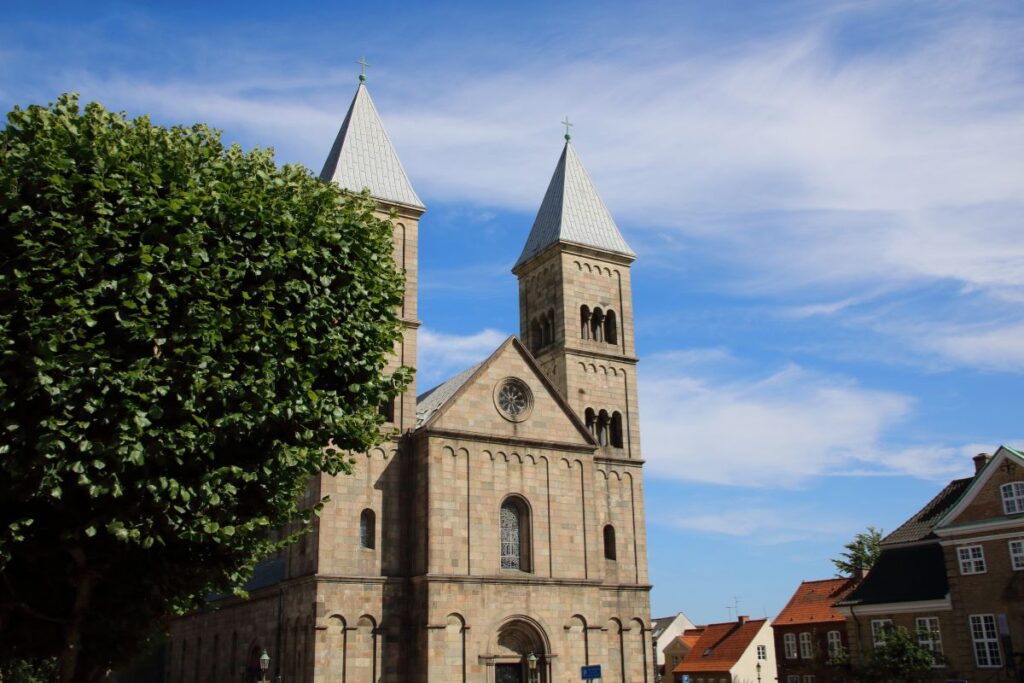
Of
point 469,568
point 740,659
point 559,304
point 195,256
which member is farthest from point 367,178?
point 740,659

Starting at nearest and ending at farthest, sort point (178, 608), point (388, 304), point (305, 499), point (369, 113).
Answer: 1. point (178, 608)
2. point (388, 304)
3. point (305, 499)
4. point (369, 113)

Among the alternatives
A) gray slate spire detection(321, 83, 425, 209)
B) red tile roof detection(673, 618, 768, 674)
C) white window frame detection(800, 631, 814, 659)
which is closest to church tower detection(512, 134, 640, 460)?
gray slate spire detection(321, 83, 425, 209)

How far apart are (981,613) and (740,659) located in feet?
115

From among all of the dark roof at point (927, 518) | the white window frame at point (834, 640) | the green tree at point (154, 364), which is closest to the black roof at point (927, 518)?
the dark roof at point (927, 518)

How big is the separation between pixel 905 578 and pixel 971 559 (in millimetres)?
4664

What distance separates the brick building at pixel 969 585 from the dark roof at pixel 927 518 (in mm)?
160

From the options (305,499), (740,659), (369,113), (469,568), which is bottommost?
(740,659)

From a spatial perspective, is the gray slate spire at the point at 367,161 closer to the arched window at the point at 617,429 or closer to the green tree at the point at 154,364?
the arched window at the point at 617,429

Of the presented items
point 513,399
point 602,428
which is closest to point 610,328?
point 602,428

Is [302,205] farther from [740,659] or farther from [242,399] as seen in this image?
[740,659]

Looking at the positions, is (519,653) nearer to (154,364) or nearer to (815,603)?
(154,364)

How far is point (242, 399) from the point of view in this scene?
773 inches

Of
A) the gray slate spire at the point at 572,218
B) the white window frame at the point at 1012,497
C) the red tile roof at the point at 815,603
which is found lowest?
the red tile roof at the point at 815,603

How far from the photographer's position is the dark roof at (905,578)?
44594mm
